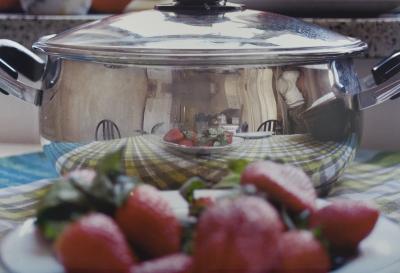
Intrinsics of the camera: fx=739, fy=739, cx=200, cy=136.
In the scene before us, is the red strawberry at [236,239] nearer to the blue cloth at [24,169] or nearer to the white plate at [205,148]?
the white plate at [205,148]

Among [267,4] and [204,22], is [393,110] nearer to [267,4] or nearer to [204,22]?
[267,4]

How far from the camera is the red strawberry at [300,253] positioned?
→ 0.91 feet

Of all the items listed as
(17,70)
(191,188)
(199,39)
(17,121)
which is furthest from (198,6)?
(17,121)

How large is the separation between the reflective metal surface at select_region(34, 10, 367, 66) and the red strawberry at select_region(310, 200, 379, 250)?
181 mm

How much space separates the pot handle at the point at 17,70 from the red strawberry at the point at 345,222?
1.06 feet

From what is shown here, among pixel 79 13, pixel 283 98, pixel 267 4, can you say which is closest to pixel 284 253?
pixel 283 98

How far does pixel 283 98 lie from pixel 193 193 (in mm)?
214

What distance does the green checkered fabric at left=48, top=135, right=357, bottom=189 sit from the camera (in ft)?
1.63

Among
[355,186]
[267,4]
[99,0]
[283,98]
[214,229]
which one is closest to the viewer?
[214,229]

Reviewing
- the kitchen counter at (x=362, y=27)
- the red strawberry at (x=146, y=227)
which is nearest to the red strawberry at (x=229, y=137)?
the red strawberry at (x=146, y=227)

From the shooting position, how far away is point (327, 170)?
546 mm

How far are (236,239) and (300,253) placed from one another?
0.03 m

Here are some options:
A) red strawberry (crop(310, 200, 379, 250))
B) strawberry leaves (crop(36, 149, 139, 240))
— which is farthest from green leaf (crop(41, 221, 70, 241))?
red strawberry (crop(310, 200, 379, 250))

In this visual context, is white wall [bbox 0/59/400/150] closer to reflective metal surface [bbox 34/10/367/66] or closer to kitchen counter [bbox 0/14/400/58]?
kitchen counter [bbox 0/14/400/58]
